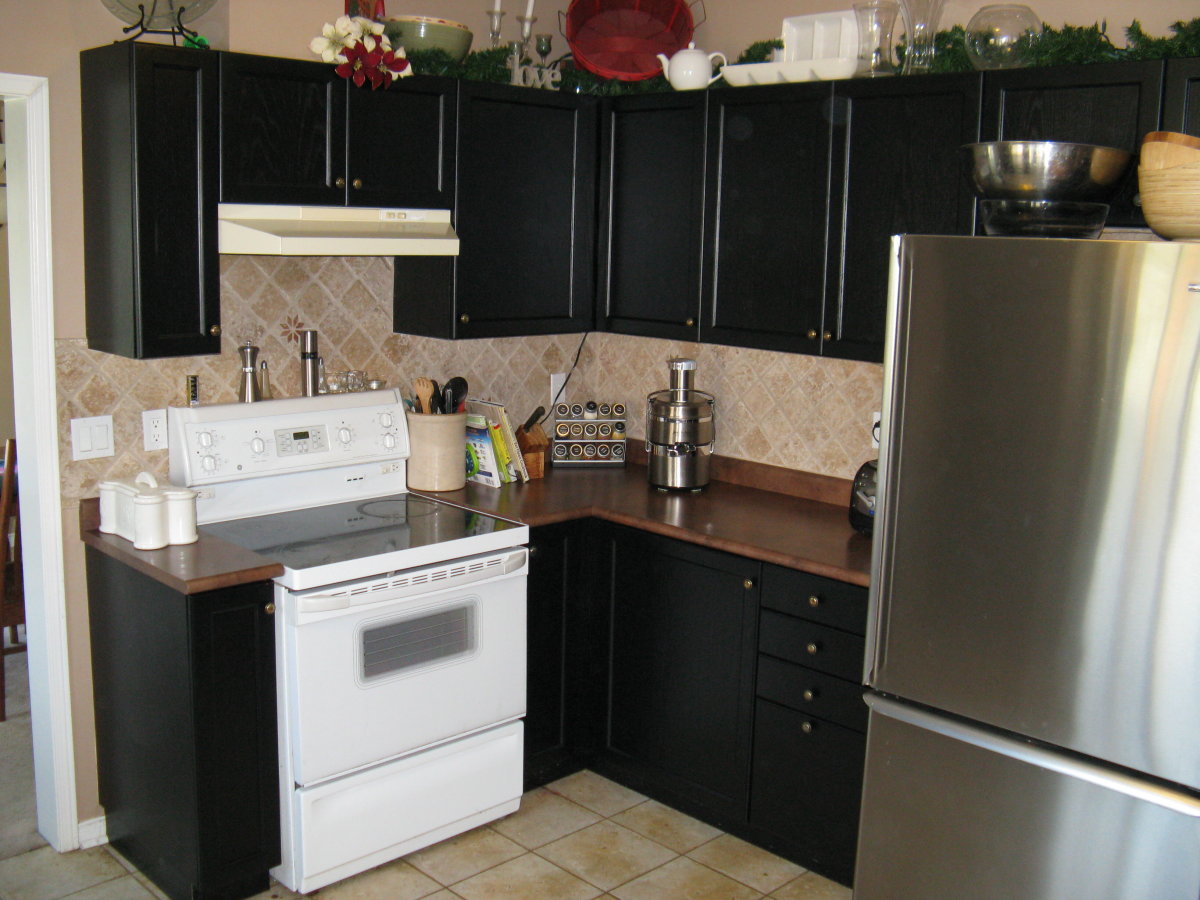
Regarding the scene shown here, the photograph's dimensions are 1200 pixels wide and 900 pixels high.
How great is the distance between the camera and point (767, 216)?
3371 millimetres

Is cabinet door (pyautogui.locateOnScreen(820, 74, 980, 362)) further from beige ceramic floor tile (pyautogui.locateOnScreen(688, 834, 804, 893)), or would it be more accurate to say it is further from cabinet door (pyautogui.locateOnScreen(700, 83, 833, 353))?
beige ceramic floor tile (pyautogui.locateOnScreen(688, 834, 804, 893))

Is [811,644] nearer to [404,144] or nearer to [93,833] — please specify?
[404,144]

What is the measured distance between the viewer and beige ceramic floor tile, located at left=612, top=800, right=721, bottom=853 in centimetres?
339

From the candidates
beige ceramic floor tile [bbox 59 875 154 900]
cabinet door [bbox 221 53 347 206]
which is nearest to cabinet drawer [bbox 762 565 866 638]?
cabinet door [bbox 221 53 347 206]

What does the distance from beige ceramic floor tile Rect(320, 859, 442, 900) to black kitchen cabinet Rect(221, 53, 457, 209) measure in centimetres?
179

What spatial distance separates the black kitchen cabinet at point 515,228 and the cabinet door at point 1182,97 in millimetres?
1751

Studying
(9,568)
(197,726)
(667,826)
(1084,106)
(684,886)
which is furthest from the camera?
(9,568)

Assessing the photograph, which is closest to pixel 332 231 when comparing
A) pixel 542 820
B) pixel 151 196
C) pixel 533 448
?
pixel 151 196

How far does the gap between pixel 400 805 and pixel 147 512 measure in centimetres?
101

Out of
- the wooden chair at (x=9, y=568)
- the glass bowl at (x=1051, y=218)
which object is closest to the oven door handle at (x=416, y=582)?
the wooden chair at (x=9, y=568)

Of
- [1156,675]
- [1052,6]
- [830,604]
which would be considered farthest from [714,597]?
[1052,6]

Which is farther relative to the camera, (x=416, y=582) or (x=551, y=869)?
(x=551, y=869)

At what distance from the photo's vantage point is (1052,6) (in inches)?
122

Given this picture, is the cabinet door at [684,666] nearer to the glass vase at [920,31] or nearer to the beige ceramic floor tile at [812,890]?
the beige ceramic floor tile at [812,890]
